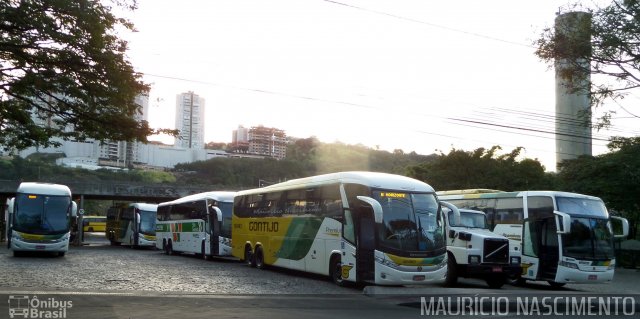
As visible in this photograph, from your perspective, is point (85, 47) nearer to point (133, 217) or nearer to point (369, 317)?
point (369, 317)

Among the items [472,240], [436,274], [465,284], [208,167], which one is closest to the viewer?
[436,274]

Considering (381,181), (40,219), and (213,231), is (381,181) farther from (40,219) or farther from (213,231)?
(40,219)

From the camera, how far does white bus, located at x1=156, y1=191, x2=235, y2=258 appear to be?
28.3m

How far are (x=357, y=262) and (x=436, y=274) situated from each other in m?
2.20

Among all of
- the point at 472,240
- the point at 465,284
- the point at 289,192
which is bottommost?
the point at 465,284

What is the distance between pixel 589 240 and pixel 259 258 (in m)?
11.9

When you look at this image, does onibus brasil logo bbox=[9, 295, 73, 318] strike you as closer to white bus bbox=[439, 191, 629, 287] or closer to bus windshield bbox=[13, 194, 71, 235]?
white bus bbox=[439, 191, 629, 287]

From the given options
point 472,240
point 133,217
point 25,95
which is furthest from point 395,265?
point 133,217

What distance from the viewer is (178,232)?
32.9m

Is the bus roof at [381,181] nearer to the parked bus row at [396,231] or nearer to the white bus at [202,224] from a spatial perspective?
the parked bus row at [396,231]

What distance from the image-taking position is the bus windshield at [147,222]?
41.9m

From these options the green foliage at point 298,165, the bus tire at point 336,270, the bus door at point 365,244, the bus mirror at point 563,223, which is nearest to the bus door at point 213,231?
the bus tire at point 336,270

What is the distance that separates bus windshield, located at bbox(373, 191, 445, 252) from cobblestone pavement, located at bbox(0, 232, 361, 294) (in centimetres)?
199

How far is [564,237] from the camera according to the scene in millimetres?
19828
